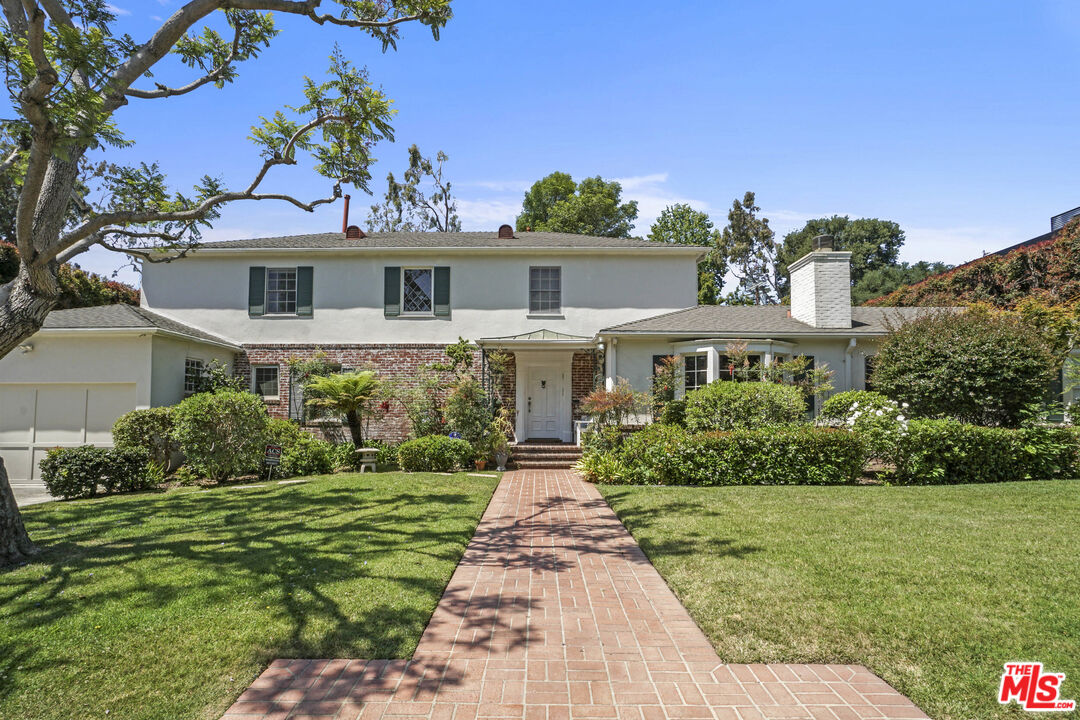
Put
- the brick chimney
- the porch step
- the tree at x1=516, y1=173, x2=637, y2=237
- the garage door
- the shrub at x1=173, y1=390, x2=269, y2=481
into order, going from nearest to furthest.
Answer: the shrub at x1=173, y1=390, x2=269, y2=481 → the garage door → the porch step → the brick chimney → the tree at x1=516, y1=173, x2=637, y2=237

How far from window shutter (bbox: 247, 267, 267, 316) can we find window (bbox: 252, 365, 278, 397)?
5.32ft

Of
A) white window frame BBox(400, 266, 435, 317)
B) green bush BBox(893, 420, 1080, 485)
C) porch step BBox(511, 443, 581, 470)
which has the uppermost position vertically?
white window frame BBox(400, 266, 435, 317)

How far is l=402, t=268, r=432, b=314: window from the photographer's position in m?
16.2

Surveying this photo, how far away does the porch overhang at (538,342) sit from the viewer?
1459 cm

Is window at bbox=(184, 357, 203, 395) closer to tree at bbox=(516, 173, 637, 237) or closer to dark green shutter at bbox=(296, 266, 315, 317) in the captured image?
dark green shutter at bbox=(296, 266, 315, 317)

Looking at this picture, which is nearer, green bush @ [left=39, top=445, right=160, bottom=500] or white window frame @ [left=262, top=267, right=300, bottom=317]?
green bush @ [left=39, top=445, right=160, bottom=500]

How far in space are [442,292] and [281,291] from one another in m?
4.78

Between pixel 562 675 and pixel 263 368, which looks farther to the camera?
pixel 263 368

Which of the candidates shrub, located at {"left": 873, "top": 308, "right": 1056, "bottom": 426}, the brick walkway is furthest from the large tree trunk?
shrub, located at {"left": 873, "top": 308, "right": 1056, "bottom": 426}

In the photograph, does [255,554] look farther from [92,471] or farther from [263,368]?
[263,368]

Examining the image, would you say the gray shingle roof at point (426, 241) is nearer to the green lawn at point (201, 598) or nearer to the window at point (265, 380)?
the window at point (265, 380)

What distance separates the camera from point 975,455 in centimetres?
1023

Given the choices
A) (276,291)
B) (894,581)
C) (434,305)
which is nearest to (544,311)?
(434,305)

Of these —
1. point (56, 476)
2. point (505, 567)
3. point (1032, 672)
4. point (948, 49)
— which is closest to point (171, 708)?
point (505, 567)
